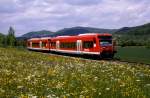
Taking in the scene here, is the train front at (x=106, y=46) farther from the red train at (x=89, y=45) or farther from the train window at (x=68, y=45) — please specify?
the train window at (x=68, y=45)

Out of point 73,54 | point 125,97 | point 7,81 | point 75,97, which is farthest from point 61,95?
point 73,54

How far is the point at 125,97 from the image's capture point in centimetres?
1292

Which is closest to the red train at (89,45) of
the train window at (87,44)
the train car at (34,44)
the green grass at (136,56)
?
the train window at (87,44)

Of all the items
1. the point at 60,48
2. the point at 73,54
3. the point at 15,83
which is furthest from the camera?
the point at 60,48

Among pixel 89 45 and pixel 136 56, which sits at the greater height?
pixel 89 45

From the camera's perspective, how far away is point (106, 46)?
5447cm

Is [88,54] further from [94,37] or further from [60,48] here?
[60,48]

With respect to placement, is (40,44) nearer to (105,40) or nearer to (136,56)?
(136,56)

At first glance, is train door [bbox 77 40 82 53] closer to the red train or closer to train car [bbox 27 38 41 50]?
the red train

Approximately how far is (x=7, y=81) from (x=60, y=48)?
57484 millimetres

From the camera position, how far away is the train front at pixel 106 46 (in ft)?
176

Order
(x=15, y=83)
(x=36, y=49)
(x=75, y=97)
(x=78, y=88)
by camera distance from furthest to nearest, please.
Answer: (x=36, y=49) < (x=15, y=83) < (x=78, y=88) < (x=75, y=97)

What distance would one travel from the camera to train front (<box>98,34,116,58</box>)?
53.7 metres

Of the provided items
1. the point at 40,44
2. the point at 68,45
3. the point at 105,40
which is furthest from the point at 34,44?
the point at 105,40
